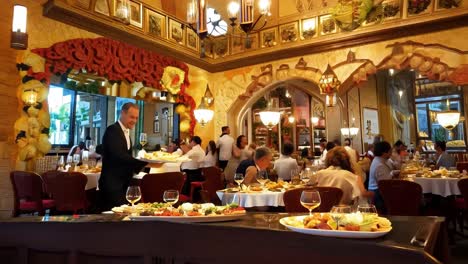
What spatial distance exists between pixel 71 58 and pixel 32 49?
67 cm

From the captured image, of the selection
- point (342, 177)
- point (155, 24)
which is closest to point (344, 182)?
point (342, 177)

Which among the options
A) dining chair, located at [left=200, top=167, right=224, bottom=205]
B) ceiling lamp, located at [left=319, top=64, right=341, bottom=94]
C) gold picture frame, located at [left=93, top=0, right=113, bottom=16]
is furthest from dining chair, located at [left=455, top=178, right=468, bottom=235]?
gold picture frame, located at [left=93, top=0, right=113, bottom=16]

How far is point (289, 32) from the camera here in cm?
893

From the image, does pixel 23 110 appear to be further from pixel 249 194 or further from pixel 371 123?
pixel 371 123

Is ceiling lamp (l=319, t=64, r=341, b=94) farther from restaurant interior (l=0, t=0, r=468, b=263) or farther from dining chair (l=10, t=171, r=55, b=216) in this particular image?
dining chair (l=10, t=171, r=55, b=216)

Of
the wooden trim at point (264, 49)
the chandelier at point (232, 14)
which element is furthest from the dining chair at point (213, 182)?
the wooden trim at point (264, 49)

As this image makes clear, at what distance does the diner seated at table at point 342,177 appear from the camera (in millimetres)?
3295

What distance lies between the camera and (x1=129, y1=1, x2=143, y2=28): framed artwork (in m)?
7.71

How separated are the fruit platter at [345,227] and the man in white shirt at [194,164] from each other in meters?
6.02

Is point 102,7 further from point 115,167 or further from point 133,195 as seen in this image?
point 133,195

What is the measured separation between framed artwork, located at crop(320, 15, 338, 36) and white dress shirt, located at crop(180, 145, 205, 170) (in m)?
4.10

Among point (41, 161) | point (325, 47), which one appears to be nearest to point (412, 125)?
point (325, 47)

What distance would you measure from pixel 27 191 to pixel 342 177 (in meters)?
3.93

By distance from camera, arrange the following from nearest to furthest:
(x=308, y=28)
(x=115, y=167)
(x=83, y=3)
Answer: (x=115, y=167) < (x=83, y=3) < (x=308, y=28)
